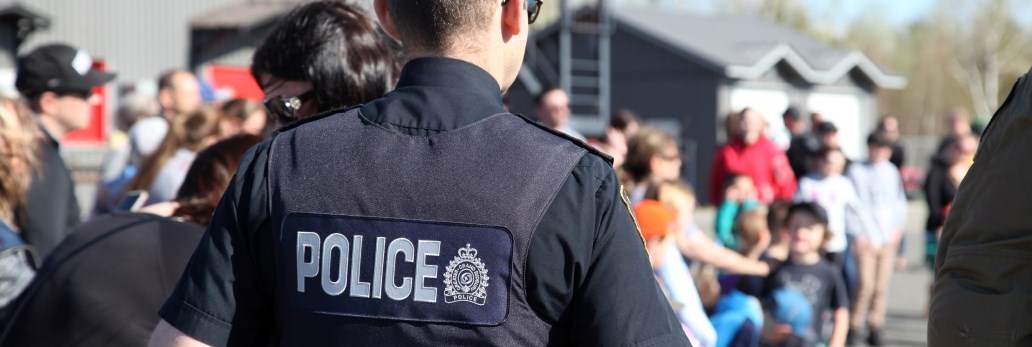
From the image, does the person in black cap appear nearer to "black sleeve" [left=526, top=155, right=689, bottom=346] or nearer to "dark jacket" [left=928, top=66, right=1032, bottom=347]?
"black sleeve" [left=526, top=155, right=689, bottom=346]

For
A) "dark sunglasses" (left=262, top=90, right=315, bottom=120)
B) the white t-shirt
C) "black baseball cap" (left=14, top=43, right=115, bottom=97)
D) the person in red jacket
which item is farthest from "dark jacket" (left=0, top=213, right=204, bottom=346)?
the person in red jacket

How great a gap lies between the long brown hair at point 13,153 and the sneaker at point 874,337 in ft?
21.8

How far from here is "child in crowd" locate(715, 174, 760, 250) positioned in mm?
7352

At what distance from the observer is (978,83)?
52.2m

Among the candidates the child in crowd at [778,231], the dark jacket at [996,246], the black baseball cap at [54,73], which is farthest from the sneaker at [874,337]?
the dark jacket at [996,246]

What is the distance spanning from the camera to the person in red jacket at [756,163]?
8734 mm

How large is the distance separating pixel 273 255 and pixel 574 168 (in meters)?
0.48

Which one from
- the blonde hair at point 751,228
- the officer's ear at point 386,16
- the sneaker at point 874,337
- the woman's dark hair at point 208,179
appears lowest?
the sneaker at point 874,337

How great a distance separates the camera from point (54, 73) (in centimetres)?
466

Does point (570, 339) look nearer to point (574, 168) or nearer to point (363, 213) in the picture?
point (574, 168)

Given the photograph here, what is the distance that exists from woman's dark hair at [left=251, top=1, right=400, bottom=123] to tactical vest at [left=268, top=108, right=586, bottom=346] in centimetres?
76

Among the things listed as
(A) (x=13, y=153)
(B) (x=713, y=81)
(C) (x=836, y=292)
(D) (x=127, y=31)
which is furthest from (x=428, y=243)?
(B) (x=713, y=81)

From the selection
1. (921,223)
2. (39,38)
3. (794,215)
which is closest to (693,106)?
(921,223)

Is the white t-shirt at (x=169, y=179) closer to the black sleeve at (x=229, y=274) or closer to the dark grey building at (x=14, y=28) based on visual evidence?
the black sleeve at (x=229, y=274)
